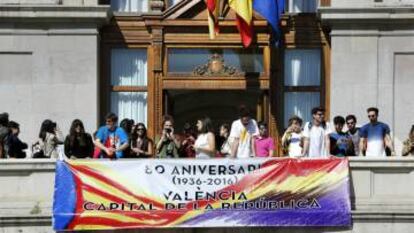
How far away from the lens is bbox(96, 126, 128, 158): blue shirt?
21984mm

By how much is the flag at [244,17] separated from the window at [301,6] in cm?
122

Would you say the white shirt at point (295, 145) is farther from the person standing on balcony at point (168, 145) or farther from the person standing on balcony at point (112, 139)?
the person standing on balcony at point (112, 139)

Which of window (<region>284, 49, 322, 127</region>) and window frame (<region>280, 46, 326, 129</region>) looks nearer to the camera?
window frame (<region>280, 46, 326, 129</region>)

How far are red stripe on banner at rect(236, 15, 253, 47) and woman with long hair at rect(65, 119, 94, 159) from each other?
17.5 feet

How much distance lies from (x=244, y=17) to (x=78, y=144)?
5555 mm

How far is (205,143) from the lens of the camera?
21.9 meters

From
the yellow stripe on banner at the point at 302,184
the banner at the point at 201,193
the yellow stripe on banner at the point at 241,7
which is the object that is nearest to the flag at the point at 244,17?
the yellow stripe on banner at the point at 241,7

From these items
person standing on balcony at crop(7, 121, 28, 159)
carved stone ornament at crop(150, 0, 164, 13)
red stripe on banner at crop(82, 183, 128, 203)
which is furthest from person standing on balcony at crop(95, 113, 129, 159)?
carved stone ornament at crop(150, 0, 164, 13)

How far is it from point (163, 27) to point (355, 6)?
4012 millimetres

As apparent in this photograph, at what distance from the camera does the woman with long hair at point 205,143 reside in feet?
71.8

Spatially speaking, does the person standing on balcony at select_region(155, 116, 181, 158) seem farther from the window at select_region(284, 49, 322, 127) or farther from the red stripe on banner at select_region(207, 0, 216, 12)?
the window at select_region(284, 49, 322, 127)

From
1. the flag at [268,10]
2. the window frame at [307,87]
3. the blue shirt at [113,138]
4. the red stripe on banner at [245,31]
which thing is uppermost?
the flag at [268,10]

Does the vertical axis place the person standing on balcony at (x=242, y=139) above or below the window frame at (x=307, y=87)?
below

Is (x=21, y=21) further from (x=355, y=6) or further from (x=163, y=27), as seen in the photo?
(x=355, y=6)
